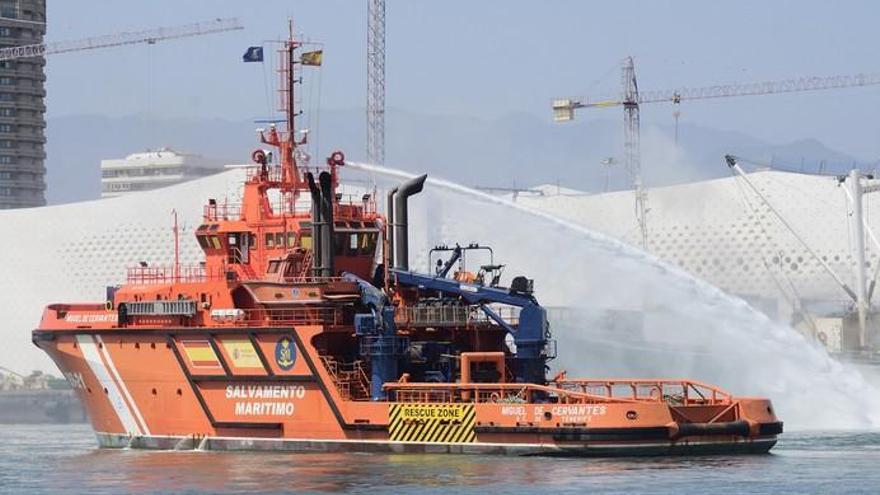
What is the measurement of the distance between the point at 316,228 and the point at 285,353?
3.17 meters

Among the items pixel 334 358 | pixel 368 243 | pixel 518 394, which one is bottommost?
pixel 518 394

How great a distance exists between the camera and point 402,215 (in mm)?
50844

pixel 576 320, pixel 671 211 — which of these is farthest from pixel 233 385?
pixel 671 211

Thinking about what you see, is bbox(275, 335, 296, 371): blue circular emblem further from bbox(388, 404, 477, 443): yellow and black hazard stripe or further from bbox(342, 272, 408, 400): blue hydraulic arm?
bbox(388, 404, 477, 443): yellow and black hazard stripe

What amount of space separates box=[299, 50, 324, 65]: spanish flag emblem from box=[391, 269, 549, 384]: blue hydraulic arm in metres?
8.20

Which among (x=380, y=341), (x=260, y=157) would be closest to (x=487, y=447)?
(x=380, y=341)

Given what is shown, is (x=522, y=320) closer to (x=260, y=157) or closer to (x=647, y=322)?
(x=260, y=157)

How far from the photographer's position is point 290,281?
48.8m

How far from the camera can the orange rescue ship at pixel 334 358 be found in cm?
4459

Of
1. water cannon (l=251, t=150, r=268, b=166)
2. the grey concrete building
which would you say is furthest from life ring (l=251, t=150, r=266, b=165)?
the grey concrete building

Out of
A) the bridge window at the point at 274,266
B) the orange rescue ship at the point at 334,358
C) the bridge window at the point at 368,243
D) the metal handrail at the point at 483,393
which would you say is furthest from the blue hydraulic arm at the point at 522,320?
the bridge window at the point at 274,266

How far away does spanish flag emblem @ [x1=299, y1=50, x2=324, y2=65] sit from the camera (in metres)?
53.0

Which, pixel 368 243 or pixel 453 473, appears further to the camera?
pixel 368 243

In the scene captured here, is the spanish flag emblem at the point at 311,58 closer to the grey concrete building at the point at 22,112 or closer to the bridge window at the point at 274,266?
the bridge window at the point at 274,266
